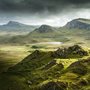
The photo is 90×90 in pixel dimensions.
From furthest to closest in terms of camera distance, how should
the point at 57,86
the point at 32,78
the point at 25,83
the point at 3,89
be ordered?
the point at 32,78 < the point at 25,83 < the point at 3,89 < the point at 57,86

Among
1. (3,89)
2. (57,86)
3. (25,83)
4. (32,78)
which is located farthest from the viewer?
(32,78)

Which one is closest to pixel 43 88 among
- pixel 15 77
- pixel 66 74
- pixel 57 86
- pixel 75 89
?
pixel 57 86

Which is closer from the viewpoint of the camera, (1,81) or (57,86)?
(57,86)

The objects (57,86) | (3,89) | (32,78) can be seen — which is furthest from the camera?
(32,78)

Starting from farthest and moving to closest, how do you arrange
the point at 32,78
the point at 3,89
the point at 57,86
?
the point at 32,78
the point at 3,89
the point at 57,86

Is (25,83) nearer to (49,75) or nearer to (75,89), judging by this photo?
(49,75)

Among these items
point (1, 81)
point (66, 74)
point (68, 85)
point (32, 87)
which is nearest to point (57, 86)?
point (68, 85)

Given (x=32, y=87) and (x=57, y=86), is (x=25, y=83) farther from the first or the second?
(x=57, y=86)

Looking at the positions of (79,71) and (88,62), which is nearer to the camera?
(79,71)
